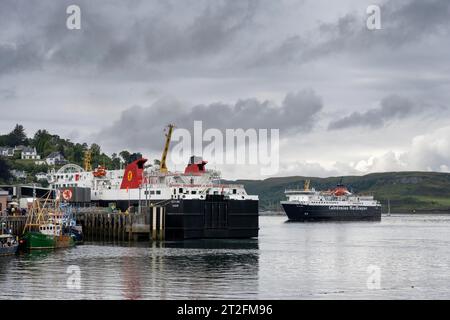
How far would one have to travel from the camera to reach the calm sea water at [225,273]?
169ft

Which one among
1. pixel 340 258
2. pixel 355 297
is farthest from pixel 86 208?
pixel 355 297

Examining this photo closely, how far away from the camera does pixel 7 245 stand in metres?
73.4

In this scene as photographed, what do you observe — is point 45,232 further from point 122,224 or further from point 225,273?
point 225,273

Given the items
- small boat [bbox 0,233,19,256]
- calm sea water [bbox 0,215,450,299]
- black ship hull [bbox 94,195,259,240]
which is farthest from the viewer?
black ship hull [bbox 94,195,259,240]

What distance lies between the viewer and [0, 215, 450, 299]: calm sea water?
169 ft

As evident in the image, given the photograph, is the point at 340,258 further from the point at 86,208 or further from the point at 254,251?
the point at 86,208

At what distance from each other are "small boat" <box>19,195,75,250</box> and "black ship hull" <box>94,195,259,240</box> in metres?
14.7

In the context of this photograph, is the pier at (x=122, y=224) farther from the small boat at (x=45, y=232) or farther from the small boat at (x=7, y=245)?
the small boat at (x=7, y=245)

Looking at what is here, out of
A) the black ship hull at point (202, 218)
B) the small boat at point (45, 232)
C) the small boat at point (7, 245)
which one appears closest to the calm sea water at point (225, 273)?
the small boat at point (7, 245)

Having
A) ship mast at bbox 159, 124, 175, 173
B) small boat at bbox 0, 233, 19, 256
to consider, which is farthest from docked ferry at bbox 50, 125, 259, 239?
small boat at bbox 0, 233, 19, 256

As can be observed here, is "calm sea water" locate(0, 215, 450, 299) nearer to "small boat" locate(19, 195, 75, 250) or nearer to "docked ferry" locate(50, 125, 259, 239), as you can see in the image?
"small boat" locate(19, 195, 75, 250)

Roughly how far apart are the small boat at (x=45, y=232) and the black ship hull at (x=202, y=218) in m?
14.7

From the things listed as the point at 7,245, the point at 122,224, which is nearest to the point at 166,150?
the point at 122,224
